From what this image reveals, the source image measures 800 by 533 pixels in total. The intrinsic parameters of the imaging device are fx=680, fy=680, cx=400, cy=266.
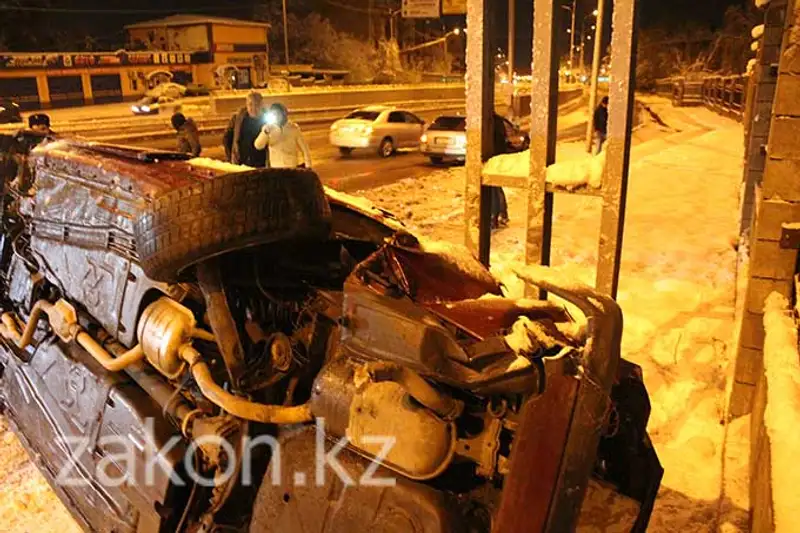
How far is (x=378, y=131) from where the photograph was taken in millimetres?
19094

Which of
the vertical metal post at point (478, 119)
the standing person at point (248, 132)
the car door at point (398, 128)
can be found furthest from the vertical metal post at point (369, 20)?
the vertical metal post at point (478, 119)

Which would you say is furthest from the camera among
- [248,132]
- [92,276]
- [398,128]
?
[398,128]

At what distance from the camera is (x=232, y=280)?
2.91 metres

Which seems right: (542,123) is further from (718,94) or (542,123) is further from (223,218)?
(718,94)

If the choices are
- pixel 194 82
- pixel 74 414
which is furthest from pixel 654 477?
pixel 194 82

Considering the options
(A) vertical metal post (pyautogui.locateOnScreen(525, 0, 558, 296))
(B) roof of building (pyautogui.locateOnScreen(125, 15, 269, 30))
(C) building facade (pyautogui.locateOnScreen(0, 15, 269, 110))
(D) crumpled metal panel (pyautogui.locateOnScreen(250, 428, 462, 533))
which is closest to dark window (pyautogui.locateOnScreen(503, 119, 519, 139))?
(A) vertical metal post (pyautogui.locateOnScreen(525, 0, 558, 296))

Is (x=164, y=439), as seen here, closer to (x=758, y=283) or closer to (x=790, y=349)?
(x=790, y=349)

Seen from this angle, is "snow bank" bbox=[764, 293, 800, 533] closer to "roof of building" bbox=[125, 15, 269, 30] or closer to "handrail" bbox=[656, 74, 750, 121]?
"handrail" bbox=[656, 74, 750, 121]

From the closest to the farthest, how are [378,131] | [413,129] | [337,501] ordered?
[337,501], [378,131], [413,129]

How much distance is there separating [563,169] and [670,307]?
2.83m

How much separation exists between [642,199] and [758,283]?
7.30 meters

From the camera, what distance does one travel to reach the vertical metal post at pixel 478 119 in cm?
390

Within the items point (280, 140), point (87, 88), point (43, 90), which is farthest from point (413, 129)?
point (87, 88)

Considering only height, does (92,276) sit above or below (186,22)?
below
